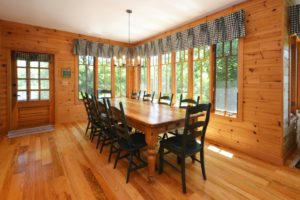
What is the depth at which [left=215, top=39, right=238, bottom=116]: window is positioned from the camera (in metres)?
3.20

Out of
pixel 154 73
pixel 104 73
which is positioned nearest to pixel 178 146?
pixel 154 73

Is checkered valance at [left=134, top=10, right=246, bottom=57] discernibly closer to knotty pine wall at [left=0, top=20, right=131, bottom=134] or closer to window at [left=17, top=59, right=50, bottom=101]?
knotty pine wall at [left=0, top=20, right=131, bottom=134]

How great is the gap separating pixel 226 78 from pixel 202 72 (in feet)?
1.96

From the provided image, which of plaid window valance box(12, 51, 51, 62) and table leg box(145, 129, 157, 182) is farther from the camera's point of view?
plaid window valance box(12, 51, 51, 62)

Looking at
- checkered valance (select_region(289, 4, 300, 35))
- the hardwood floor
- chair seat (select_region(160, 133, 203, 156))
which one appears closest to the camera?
the hardwood floor

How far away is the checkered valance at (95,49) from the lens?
16.1ft

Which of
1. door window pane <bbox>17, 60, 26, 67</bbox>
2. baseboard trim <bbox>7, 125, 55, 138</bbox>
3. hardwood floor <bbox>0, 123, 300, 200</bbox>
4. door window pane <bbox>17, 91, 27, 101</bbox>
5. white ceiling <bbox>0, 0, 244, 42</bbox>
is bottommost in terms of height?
hardwood floor <bbox>0, 123, 300, 200</bbox>

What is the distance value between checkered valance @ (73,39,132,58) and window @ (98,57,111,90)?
22 centimetres

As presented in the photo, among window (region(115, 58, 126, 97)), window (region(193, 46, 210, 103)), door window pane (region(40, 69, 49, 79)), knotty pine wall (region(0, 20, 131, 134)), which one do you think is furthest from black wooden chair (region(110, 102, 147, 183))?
window (region(115, 58, 126, 97))

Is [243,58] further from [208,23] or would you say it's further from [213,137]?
[213,137]

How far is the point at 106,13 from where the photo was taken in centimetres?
357

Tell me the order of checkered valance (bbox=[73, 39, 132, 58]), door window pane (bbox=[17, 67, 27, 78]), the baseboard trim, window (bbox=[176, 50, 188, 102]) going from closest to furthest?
1. the baseboard trim
2. window (bbox=[176, 50, 188, 102])
3. door window pane (bbox=[17, 67, 27, 78])
4. checkered valance (bbox=[73, 39, 132, 58])

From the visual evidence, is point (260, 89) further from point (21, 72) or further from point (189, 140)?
point (21, 72)

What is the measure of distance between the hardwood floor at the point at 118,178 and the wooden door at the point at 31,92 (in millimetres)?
1589
